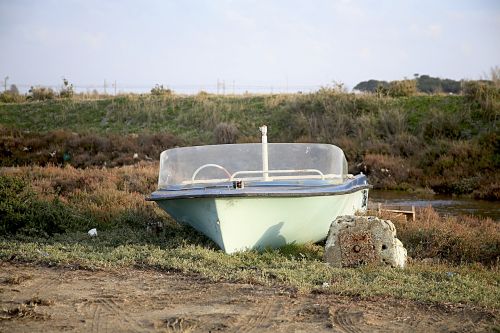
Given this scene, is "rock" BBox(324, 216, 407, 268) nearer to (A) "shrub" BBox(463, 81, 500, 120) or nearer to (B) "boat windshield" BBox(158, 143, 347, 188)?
(B) "boat windshield" BBox(158, 143, 347, 188)

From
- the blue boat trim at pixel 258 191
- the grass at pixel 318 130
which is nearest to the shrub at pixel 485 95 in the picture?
the grass at pixel 318 130

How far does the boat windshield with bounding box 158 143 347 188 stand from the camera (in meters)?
10.3

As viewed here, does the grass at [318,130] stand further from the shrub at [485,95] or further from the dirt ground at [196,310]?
the dirt ground at [196,310]

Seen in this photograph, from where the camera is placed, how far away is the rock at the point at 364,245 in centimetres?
889

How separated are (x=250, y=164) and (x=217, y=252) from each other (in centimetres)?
196

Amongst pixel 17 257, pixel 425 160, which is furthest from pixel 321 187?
pixel 425 160

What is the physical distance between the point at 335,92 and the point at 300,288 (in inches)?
1035

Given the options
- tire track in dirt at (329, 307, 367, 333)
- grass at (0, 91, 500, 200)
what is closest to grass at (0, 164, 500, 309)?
tire track in dirt at (329, 307, 367, 333)

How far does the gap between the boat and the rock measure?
2.38 ft

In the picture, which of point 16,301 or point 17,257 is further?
point 17,257

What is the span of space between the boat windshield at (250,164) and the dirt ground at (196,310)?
2768 millimetres

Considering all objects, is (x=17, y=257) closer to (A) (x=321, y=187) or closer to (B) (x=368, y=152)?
(A) (x=321, y=187)

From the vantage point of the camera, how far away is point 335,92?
1296 inches

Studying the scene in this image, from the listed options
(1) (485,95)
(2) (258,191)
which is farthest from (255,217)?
(1) (485,95)
